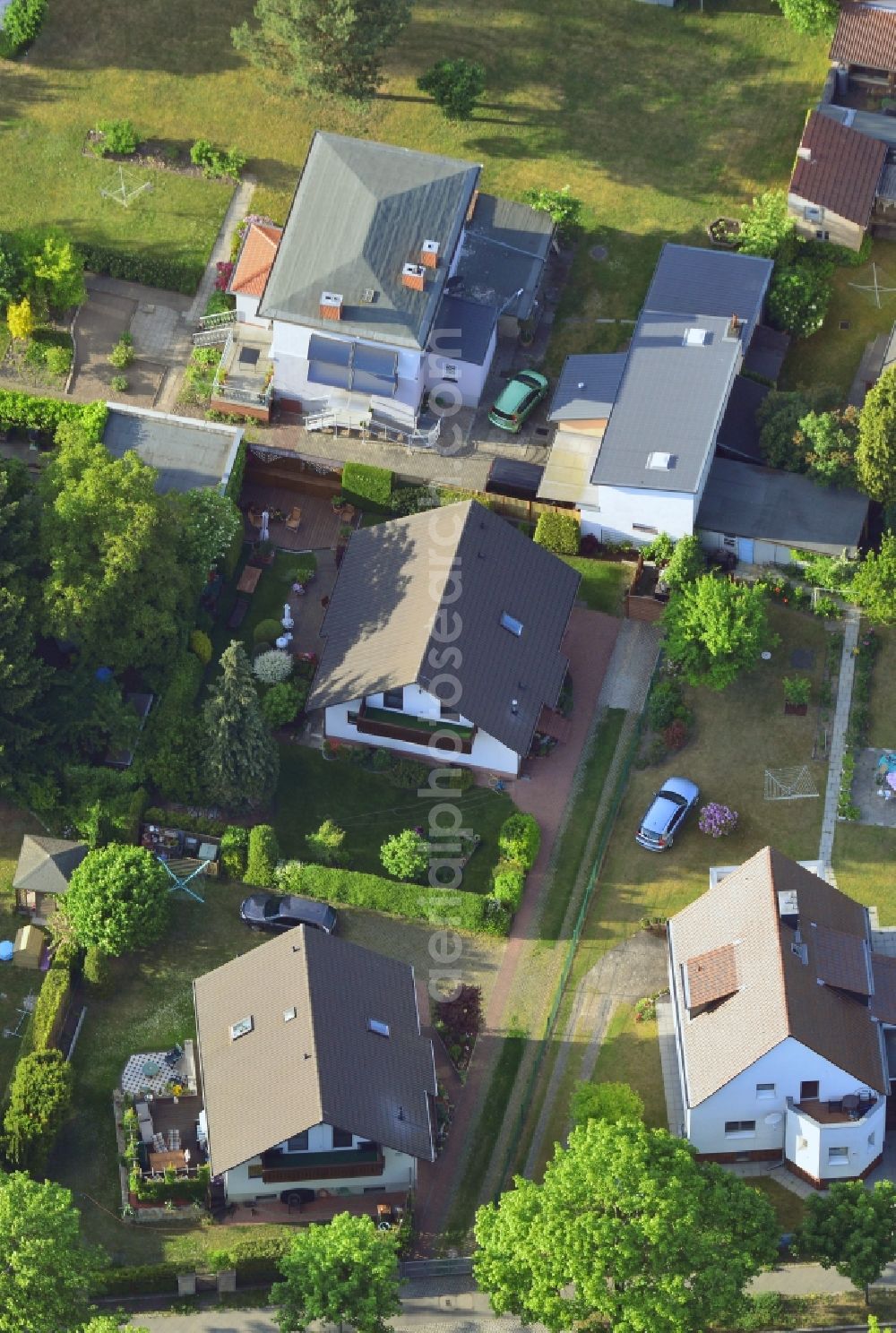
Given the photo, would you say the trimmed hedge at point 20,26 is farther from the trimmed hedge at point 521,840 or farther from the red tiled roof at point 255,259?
the trimmed hedge at point 521,840

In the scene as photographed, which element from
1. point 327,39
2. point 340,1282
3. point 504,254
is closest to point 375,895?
point 340,1282

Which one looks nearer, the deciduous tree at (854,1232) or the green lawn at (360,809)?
the deciduous tree at (854,1232)

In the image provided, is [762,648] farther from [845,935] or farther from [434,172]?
[434,172]

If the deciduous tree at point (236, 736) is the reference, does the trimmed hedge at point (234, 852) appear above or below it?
below

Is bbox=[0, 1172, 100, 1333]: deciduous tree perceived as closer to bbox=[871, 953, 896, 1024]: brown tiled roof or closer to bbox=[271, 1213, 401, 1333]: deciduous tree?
bbox=[271, 1213, 401, 1333]: deciduous tree

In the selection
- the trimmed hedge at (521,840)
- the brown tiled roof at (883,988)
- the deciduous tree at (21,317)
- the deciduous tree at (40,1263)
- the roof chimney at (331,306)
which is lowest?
the deciduous tree at (40,1263)

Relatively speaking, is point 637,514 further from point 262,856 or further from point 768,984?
point 768,984

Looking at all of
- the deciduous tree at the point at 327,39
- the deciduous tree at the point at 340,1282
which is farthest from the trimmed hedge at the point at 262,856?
the deciduous tree at the point at 327,39

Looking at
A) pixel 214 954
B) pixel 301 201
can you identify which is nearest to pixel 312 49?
pixel 301 201

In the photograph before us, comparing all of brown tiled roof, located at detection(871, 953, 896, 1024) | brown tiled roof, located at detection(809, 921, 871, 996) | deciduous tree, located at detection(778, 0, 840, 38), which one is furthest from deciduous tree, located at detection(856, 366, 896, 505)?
deciduous tree, located at detection(778, 0, 840, 38)
